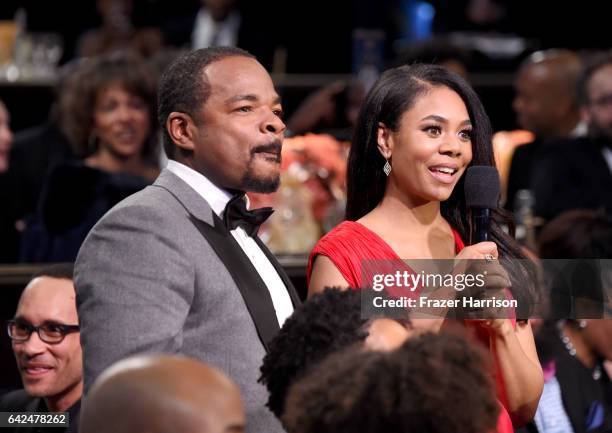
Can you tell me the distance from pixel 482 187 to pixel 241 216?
20.6 inches

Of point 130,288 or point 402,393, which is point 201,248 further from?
point 402,393

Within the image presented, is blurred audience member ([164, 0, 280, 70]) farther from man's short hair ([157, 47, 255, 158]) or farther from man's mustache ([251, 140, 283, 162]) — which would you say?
man's mustache ([251, 140, 283, 162])

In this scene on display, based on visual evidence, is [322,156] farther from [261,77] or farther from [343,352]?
[343,352]

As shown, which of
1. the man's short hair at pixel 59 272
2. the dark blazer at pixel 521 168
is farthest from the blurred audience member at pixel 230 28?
the man's short hair at pixel 59 272

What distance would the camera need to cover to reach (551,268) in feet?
10.8

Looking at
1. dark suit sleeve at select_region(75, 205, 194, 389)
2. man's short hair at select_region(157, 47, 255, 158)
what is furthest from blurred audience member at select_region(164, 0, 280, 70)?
dark suit sleeve at select_region(75, 205, 194, 389)

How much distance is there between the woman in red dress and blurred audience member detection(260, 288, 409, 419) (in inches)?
19.6

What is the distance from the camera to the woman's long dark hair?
2.64 metres

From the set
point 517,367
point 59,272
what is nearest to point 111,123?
point 59,272

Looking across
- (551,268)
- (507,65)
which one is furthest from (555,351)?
(507,65)

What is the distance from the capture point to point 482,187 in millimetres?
2447

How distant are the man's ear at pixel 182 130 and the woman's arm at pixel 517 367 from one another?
765 mm

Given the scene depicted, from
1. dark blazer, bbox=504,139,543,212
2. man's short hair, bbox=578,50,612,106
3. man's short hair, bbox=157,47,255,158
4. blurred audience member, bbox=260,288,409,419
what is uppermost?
man's short hair, bbox=578,50,612,106

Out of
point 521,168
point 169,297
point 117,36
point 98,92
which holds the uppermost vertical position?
point 117,36
